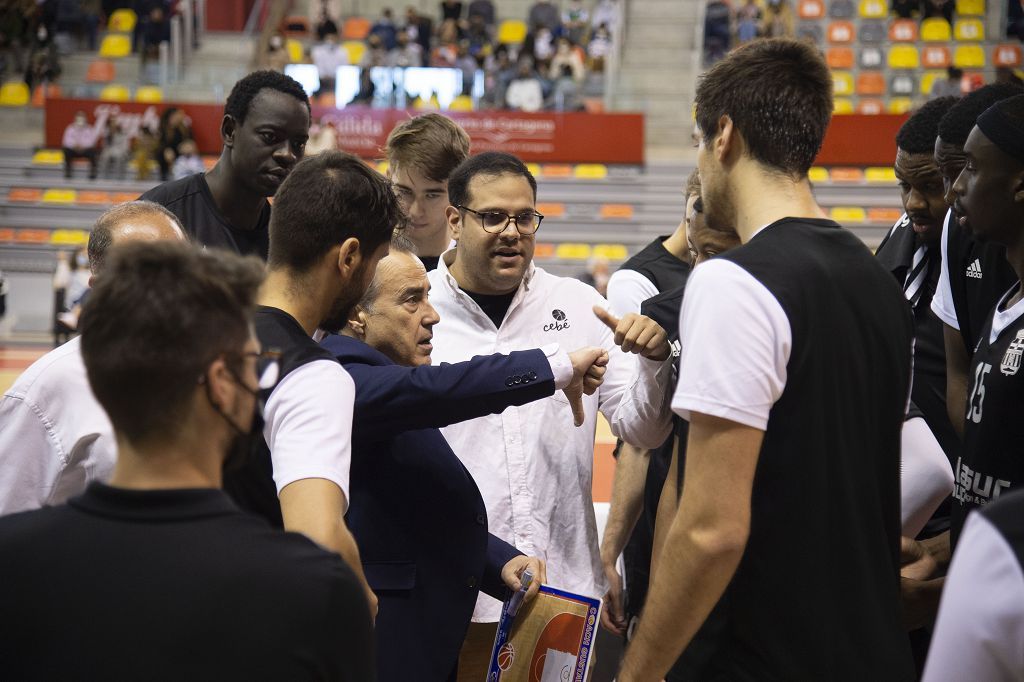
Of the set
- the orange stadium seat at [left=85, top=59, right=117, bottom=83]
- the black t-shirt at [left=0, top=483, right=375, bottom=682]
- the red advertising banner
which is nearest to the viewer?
the black t-shirt at [left=0, top=483, right=375, bottom=682]

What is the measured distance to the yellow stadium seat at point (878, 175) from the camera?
17.7m

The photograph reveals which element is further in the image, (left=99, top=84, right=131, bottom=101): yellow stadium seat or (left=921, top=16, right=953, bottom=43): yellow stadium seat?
(left=921, top=16, right=953, bottom=43): yellow stadium seat

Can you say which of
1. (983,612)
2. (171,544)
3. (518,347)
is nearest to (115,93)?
(518,347)

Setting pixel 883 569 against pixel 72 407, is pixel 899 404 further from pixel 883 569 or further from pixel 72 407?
pixel 72 407

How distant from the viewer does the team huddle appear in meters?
1.26

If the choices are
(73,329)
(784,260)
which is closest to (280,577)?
(784,260)

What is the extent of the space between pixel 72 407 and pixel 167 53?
20.3 metres

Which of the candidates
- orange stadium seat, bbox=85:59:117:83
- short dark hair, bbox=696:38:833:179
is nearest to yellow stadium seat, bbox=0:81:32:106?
orange stadium seat, bbox=85:59:117:83

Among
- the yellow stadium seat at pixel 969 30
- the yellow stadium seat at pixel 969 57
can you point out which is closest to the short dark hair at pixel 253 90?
the yellow stadium seat at pixel 969 57

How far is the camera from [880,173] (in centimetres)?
1780

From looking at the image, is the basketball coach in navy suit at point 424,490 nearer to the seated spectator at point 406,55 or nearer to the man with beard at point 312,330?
the man with beard at point 312,330

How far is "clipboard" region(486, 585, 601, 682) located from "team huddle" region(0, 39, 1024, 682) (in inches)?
4.5

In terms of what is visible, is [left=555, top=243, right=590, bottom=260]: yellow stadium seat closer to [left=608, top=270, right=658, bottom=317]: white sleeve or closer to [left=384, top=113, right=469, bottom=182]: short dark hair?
[left=384, top=113, right=469, bottom=182]: short dark hair

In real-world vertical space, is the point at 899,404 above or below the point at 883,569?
above
